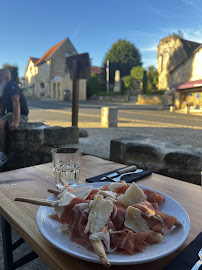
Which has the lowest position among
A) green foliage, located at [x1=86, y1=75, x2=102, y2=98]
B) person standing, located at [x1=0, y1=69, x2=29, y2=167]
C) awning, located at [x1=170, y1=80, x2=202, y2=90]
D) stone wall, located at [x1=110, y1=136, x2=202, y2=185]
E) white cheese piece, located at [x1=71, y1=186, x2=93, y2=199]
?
stone wall, located at [x1=110, y1=136, x2=202, y2=185]

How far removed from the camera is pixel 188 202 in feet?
3.32

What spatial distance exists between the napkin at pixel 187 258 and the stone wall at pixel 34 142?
235 cm

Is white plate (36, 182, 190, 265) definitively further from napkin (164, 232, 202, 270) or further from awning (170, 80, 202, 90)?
awning (170, 80, 202, 90)

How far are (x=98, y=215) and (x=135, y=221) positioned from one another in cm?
11

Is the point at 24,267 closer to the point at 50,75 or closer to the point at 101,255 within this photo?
the point at 101,255

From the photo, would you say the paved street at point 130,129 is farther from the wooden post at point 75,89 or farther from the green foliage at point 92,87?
the green foliage at point 92,87

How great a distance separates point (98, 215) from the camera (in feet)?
2.08

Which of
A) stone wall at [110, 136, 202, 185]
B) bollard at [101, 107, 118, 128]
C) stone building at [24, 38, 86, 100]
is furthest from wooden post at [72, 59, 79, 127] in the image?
stone building at [24, 38, 86, 100]

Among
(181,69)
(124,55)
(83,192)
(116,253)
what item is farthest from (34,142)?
(124,55)

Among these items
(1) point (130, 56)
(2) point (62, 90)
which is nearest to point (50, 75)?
(2) point (62, 90)

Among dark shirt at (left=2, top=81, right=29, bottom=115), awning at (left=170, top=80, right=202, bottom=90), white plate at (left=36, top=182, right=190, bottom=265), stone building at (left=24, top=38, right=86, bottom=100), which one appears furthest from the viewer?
stone building at (left=24, top=38, right=86, bottom=100)

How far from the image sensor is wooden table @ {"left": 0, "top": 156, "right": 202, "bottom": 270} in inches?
25.1

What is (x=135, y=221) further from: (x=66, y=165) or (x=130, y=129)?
(x=130, y=129)

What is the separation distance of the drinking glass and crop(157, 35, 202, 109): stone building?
16161mm
